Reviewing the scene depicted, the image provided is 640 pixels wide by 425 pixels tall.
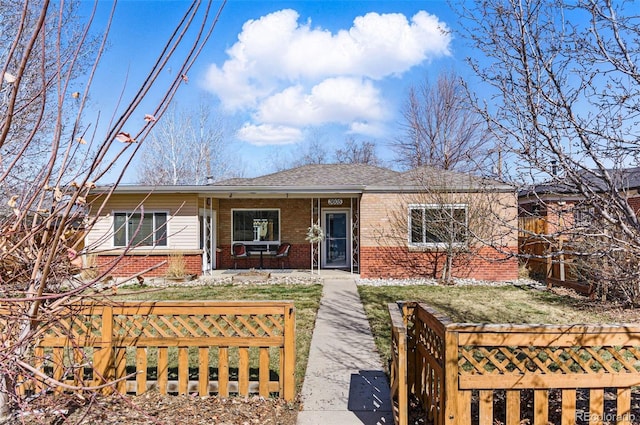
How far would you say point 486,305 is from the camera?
9031 mm

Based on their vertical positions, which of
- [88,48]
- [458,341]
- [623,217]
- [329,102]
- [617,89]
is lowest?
[458,341]

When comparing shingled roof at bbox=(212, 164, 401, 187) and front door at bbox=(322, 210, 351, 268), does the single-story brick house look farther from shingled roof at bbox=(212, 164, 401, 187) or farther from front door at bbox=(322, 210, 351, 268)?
shingled roof at bbox=(212, 164, 401, 187)

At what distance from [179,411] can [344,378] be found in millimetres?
1898

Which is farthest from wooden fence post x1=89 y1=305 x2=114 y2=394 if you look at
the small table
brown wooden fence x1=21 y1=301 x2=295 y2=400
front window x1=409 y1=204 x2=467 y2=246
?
the small table

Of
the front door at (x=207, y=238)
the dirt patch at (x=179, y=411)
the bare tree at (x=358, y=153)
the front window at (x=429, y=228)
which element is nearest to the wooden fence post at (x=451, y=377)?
the dirt patch at (x=179, y=411)

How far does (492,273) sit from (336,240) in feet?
19.2

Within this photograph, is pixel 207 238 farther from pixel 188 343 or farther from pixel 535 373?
pixel 535 373

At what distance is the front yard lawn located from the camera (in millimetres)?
7555

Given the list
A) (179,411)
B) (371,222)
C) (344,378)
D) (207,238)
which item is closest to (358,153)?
(207,238)

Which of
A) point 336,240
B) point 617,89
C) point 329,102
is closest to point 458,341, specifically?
point 617,89

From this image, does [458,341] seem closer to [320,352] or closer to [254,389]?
[254,389]

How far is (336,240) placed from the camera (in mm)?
16453

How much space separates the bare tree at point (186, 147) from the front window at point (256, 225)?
1448 cm

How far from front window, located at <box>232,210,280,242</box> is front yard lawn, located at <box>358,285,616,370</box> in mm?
5646
